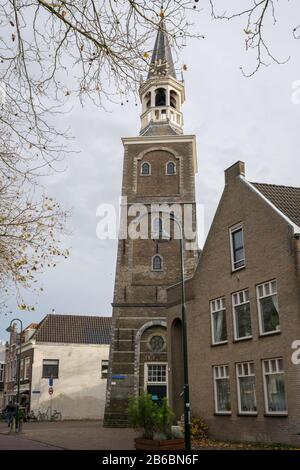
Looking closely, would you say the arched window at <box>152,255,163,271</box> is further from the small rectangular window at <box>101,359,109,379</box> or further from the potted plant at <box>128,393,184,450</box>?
the potted plant at <box>128,393,184,450</box>

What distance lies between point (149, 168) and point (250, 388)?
24.9m

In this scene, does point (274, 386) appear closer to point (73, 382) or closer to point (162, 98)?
point (162, 98)

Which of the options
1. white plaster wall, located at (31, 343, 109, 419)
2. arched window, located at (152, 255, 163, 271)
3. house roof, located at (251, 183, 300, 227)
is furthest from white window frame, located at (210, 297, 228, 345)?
white plaster wall, located at (31, 343, 109, 419)

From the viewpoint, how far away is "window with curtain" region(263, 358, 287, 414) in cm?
1727

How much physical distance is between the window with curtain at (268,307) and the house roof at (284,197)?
2650 mm

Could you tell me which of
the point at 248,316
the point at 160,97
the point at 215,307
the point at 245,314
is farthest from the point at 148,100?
the point at 248,316

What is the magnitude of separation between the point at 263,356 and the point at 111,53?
545 inches

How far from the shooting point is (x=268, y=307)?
18.5m

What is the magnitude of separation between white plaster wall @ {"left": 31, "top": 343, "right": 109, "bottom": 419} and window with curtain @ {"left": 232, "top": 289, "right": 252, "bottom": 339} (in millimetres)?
30835

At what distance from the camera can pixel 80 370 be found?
4838cm

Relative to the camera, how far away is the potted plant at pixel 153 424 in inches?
591

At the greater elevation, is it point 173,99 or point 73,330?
point 173,99

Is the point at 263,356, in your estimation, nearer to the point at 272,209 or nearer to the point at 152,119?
the point at 272,209

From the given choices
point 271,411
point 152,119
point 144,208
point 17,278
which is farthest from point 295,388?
point 152,119
